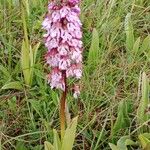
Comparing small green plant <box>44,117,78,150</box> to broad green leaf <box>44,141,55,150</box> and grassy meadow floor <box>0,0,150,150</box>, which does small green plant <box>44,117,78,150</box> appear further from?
grassy meadow floor <box>0,0,150,150</box>

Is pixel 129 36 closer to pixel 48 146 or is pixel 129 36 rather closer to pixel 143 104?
pixel 143 104

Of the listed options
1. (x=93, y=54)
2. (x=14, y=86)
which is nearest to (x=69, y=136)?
(x=14, y=86)

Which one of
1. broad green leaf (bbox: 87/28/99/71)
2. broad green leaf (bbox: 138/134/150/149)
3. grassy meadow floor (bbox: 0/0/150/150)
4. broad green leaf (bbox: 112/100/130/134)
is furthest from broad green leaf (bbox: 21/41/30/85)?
broad green leaf (bbox: 138/134/150/149)

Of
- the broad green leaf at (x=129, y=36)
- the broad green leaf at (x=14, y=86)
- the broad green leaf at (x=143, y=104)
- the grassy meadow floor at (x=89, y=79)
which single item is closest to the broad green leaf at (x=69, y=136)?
the grassy meadow floor at (x=89, y=79)

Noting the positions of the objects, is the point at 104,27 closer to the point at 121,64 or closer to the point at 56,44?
the point at 121,64

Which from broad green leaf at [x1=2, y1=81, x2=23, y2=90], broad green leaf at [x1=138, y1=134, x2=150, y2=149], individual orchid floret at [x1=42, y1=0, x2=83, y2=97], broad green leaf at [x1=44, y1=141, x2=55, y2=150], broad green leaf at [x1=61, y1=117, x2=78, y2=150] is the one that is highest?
individual orchid floret at [x1=42, y1=0, x2=83, y2=97]

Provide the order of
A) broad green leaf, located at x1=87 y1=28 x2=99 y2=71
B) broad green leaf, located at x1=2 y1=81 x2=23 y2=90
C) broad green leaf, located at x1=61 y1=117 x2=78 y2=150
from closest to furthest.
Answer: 1. broad green leaf, located at x1=61 y1=117 x2=78 y2=150
2. broad green leaf, located at x1=2 y1=81 x2=23 y2=90
3. broad green leaf, located at x1=87 y1=28 x2=99 y2=71

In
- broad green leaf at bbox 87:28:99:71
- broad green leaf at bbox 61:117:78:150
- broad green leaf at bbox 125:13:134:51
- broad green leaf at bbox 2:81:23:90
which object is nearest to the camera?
broad green leaf at bbox 61:117:78:150

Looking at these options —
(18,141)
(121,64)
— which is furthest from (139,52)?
(18,141)

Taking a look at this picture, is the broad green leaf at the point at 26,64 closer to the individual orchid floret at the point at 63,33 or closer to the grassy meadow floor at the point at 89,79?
the grassy meadow floor at the point at 89,79
